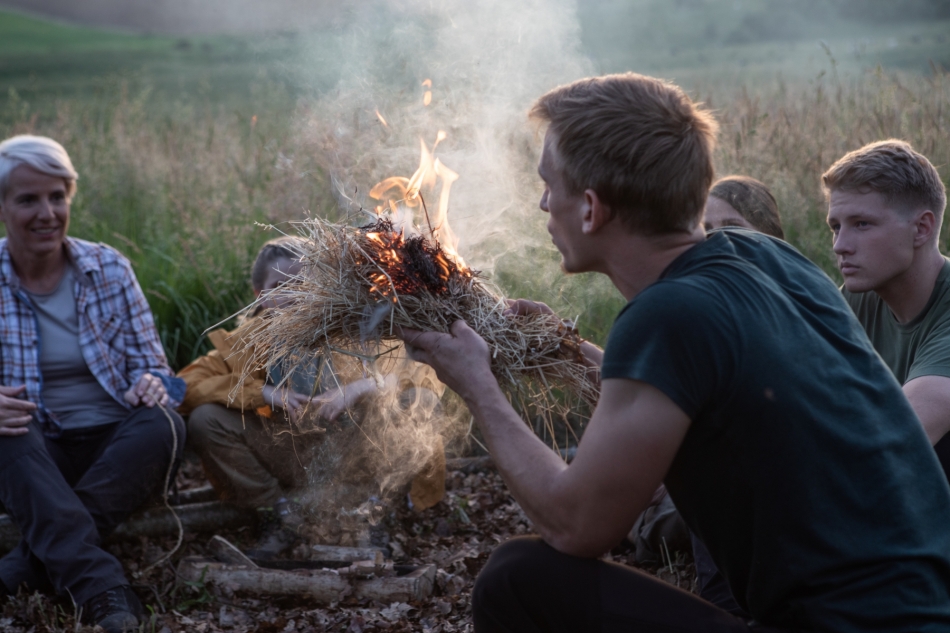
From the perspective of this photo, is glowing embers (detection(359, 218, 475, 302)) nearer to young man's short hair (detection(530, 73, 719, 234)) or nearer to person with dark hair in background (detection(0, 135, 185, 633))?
young man's short hair (detection(530, 73, 719, 234))

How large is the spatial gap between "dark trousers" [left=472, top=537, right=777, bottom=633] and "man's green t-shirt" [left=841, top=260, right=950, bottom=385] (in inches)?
58.1

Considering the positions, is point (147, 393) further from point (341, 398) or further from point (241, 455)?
point (341, 398)

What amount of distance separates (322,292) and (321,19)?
403 centimetres

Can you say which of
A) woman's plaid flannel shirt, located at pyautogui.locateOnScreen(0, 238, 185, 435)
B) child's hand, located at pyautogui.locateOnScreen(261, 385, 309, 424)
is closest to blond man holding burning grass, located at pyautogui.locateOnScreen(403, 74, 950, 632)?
child's hand, located at pyautogui.locateOnScreen(261, 385, 309, 424)

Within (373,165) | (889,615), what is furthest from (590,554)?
(373,165)

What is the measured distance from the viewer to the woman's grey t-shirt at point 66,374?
13.7 ft

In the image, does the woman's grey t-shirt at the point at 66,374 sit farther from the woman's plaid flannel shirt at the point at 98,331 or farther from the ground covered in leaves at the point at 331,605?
the ground covered in leaves at the point at 331,605

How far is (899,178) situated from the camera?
309 centimetres

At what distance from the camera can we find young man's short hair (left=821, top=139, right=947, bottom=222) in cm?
309

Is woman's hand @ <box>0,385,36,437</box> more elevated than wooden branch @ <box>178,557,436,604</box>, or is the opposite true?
woman's hand @ <box>0,385,36,437</box>

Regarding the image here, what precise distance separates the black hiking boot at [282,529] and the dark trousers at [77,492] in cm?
59

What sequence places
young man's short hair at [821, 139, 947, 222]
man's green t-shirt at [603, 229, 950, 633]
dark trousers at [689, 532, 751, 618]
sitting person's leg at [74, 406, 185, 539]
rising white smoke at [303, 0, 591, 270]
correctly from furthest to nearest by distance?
1. rising white smoke at [303, 0, 591, 270]
2. sitting person's leg at [74, 406, 185, 539]
3. young man's short hair at [821, 139, 947, 222]
4. dark trousers at [689, 532, 751, 618]
5. man's green t-shirt at [603, 229, 950, 633]

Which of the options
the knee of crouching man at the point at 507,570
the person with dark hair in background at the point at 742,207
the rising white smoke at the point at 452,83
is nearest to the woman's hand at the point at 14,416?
the rising white smoke at the point at 452,83

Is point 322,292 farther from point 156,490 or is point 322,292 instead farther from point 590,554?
point 156,490
